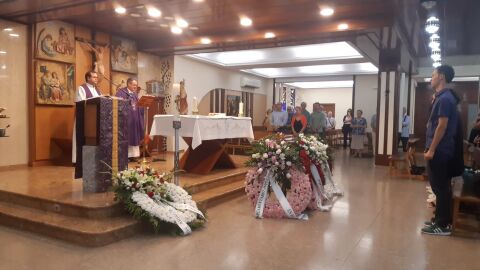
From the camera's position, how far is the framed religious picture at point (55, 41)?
6.25 m

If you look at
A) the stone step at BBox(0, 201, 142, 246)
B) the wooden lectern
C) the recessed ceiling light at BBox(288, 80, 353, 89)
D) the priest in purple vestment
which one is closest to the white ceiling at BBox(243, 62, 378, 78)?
the recessed ceiling light at BBox(288, 80, 353, 89)

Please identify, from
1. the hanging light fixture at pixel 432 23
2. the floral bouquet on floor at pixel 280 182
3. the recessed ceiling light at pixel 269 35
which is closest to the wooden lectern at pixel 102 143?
the floral bouquet on floor at pixel 280 182

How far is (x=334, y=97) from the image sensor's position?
60.7 feet

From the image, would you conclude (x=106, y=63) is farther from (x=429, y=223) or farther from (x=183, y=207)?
(x=429, y=223)

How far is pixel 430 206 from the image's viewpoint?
4.89 meters

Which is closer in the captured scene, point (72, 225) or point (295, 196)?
point (72, 225)

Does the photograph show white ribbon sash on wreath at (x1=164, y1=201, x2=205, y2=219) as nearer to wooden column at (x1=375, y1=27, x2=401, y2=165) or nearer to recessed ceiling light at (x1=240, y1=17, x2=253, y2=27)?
recessed ceiling light at (x1=240, y1=17, x2=253, y2=27)

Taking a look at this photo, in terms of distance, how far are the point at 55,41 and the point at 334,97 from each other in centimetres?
1434

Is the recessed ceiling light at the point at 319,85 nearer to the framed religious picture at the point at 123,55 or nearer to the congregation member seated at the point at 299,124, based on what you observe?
the congregation member seated at the point at 299,124

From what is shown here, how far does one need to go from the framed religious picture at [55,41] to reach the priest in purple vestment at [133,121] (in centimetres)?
129

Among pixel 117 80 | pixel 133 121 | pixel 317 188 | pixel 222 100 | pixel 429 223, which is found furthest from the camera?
pixel 222 100

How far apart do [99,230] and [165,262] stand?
31.2 inches

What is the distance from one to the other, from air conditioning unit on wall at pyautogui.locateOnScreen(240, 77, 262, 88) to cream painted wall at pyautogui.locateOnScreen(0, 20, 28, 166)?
787cm

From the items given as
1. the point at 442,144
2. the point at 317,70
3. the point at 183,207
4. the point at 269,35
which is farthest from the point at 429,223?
the point at 317,70
